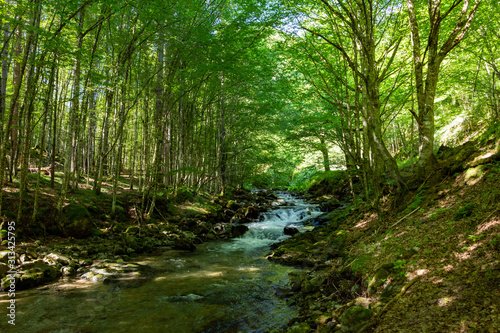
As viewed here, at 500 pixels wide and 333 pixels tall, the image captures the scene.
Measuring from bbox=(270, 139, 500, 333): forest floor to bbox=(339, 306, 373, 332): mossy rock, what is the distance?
11 mm

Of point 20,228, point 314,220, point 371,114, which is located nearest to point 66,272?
point 20,228

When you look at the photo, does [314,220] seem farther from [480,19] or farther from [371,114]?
[480,19]

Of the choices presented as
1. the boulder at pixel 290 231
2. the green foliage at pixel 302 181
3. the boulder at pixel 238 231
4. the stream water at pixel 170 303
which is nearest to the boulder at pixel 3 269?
the stream water at pixel 170 303

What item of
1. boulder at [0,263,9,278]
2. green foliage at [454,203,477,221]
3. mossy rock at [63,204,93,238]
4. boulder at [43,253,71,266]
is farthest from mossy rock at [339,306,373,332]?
mossy rock at [63,204,93,238]

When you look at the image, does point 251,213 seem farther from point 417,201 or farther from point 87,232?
point 417,201

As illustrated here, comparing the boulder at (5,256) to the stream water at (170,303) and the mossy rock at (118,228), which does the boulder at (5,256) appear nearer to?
the stream water at (170,303)

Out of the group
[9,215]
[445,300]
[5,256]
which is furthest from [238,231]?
[445,300]

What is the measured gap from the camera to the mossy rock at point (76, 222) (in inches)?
327

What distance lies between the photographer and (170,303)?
521 cm

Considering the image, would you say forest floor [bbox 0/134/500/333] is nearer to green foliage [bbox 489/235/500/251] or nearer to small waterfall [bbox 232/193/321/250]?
green foliage [bbox 489/235/500/251]

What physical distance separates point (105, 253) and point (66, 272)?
1.46 metres

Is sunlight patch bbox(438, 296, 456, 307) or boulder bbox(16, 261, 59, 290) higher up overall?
sunlight patch bbox(438, 296, 456, 307)

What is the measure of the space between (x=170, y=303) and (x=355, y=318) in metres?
3.55

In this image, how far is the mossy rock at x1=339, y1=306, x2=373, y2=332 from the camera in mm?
3170
